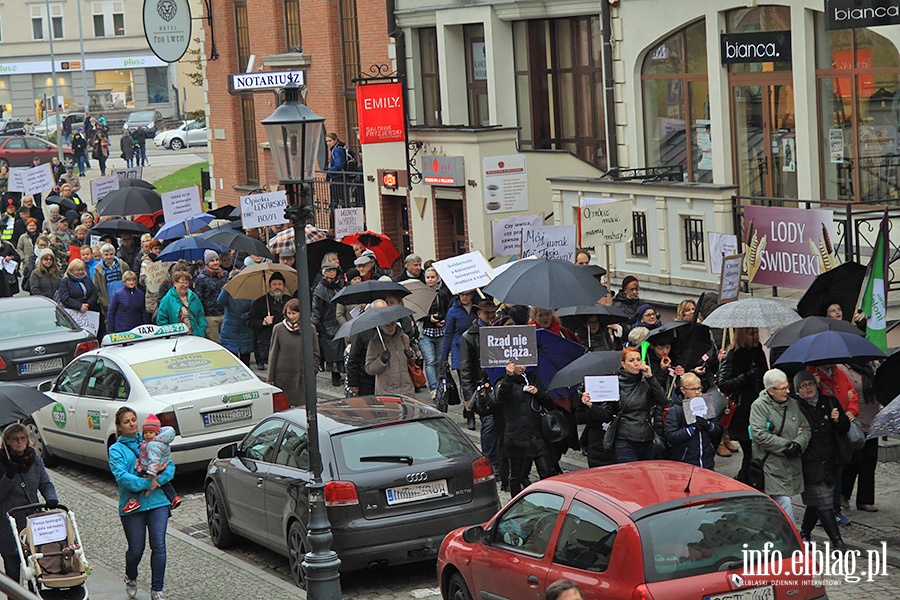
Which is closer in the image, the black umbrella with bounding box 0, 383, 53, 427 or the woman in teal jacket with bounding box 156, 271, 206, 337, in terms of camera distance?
the black umbrella with bounding box 0, 383, 53, 427

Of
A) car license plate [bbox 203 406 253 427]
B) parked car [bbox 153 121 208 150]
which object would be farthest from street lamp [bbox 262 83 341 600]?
parked car [bbox 153 121 208 150]

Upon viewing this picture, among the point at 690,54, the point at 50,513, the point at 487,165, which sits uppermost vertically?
the point at 690,54

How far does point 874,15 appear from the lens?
17.2m

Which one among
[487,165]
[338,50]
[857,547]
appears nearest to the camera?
[857,547]

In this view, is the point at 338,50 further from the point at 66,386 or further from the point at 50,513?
the point at 50,513

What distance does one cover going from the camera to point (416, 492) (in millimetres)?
11617

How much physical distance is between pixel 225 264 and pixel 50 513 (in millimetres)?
11353

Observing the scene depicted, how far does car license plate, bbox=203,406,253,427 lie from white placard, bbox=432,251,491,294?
2.89 m

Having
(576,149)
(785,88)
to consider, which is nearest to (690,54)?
(785,88)

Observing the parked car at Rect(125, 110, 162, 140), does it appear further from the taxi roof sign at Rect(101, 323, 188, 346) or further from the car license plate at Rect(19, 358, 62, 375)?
the taxi roof sign at Rect(101, 323, 188, 346)

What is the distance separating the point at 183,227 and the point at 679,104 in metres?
8.43

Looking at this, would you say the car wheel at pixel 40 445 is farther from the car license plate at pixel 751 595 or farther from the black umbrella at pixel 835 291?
the car license plate at pixel 751 595

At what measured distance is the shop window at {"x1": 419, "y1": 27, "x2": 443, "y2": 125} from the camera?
95.0ft

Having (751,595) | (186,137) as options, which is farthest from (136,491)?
(186,137)
